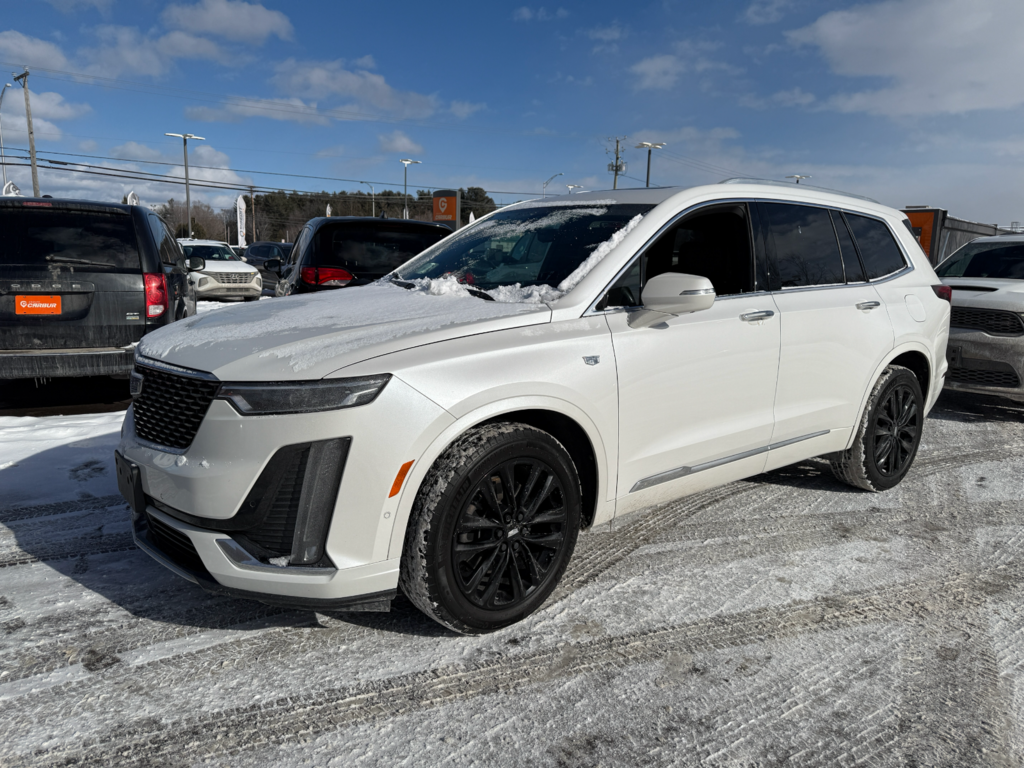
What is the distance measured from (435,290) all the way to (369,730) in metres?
1.92

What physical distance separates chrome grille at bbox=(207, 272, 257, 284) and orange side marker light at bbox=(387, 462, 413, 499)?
19.1m

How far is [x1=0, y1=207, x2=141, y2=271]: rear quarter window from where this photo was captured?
5730 millimetres

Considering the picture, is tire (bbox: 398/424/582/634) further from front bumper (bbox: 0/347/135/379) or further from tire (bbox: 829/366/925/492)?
front bumper (bbox: 0/347/135/379)

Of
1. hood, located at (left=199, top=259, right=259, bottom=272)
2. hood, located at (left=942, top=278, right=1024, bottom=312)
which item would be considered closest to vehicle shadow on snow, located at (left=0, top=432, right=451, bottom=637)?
hood, located at (left=942, top=278, right=1024, bottom=312)

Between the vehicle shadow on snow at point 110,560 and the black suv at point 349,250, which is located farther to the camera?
the black suv at point 349,250

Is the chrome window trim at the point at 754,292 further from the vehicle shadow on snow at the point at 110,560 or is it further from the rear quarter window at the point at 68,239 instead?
the rear quarter window at the point at 68,239

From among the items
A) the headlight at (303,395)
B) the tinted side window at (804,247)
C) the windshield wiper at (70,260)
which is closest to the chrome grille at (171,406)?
the headlight at (303,395)

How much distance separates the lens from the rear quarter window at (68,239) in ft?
18.8

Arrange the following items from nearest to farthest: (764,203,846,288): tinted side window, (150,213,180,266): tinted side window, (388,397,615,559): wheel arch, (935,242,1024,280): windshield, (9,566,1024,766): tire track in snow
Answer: (9,566,1024,766): tire track in snow → (388,397,615,559): wheel arch → (764,203,846,288): tinted side window → (150,213,180,266): tinted side window → (935,242,1024,280): windshield

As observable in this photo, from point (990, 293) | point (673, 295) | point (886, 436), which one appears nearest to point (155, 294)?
point (673, 295)

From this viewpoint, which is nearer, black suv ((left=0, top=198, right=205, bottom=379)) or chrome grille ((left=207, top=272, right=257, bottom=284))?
black suv ((left=0, top=198, right=205, bottom=379))

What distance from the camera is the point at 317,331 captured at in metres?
2.71

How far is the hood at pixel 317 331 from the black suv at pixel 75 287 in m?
3.13

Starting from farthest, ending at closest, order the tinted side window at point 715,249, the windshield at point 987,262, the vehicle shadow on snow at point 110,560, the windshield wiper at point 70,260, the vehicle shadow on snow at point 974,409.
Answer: the windshield at point 987,262, the vehicle shadow on snow at point 974,409, the windshield wiper at point 70,260, the tinted side window at point 715,249, the vehicle shadow on snow at point 110,560
